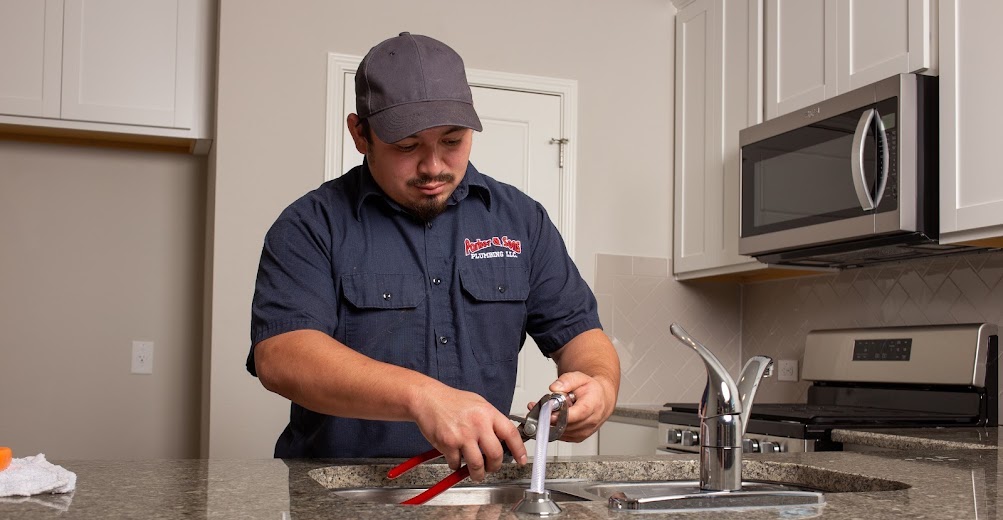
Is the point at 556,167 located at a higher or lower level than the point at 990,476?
higher

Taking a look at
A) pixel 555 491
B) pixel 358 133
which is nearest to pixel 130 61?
pixel 358 133

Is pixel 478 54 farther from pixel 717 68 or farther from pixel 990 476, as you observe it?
pixel 990 476

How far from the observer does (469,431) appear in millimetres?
1103

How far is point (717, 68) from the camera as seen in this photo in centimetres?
354

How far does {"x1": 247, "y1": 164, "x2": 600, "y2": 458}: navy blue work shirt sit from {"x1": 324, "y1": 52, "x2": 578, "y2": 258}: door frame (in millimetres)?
1617

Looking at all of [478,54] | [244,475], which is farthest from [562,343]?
[478,54]

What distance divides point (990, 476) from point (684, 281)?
2484 millimetres

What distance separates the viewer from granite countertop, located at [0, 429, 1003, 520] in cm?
93

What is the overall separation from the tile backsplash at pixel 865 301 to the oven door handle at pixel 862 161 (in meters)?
0.44

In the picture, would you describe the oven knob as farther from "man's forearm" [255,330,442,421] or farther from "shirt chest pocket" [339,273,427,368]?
"man's forearm" [255,330,442,421]

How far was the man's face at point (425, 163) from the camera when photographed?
5.13 feet

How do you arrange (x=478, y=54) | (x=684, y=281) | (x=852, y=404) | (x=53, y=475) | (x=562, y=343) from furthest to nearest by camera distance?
1. (x=684, y=281)
2. (x=478, y=54)
3. (x=852, y=404)
4. (x=562, y=343)
5. (x=53, y=475)

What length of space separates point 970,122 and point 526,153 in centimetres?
156

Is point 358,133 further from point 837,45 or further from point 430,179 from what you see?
point 837,45
